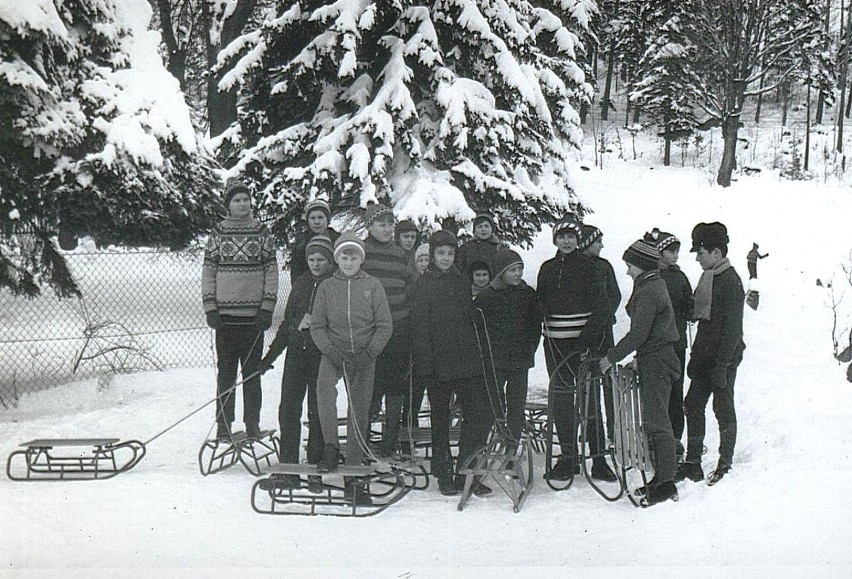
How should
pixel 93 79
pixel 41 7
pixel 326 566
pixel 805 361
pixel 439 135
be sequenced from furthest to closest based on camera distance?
pixel 439 135 < pixel 93 79 < pixel 805 361 < pixel 41 7 < pixel 326 566

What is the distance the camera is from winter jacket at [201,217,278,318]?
5672mm

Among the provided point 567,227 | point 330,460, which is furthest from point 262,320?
point 567,227

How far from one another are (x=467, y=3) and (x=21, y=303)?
5627mm

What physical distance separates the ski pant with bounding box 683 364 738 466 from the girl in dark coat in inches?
56.1

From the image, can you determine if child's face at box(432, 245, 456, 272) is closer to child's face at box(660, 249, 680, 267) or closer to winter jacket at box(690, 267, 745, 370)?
child's face at box(660, 249, 680, 267)

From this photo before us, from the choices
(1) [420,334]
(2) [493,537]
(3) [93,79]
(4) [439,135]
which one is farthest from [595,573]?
(3) [93,79]

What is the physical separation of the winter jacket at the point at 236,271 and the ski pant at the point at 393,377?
0.94 metres

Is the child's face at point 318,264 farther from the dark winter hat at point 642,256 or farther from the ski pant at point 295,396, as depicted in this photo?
the dark winter hat at point 642,256

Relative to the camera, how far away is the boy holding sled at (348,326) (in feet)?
16.3

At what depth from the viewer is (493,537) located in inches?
166

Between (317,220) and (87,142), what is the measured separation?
8.67 feet

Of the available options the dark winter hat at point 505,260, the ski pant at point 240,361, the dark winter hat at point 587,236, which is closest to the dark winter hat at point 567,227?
the dark winter hat at point 505,260

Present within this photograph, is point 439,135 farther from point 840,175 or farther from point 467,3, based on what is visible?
point 840,175

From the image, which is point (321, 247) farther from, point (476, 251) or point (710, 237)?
point (710, 237)
